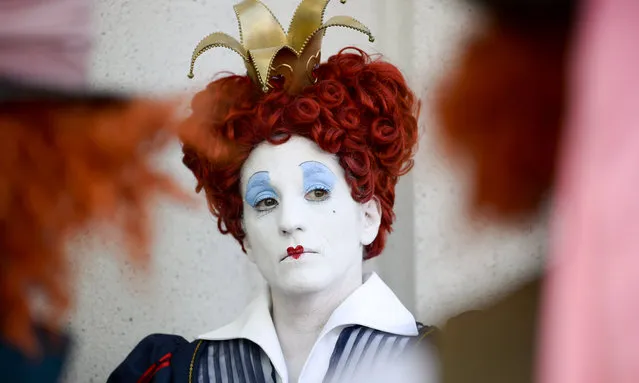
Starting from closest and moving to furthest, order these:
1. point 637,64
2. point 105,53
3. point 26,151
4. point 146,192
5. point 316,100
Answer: point 637,64, point 26,151, point 146,192, point 316,100, point 105,53

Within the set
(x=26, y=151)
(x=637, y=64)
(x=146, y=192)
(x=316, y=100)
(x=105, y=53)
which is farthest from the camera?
(x=105, y=53)

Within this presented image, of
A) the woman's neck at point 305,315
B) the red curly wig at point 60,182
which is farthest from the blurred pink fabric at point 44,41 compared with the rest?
the woman's neck at point 305,315

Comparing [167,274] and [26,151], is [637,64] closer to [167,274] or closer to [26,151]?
[26,151]

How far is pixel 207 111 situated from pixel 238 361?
0.34 meters

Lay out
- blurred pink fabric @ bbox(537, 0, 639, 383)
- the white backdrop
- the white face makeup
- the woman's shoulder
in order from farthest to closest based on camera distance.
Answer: the white backdrop, the woman's shoulder, the white face makeup, blurred pink fabric @ bbox(537, 0, 639, 383)

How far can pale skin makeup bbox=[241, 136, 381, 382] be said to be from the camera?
3.75 feet

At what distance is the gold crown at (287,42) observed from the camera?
1188mm

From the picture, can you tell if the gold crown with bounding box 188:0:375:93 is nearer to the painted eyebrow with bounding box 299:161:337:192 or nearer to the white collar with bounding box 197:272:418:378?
the painted eyebrow with bounding box 299:161:337:192

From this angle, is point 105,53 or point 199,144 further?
point 105,53

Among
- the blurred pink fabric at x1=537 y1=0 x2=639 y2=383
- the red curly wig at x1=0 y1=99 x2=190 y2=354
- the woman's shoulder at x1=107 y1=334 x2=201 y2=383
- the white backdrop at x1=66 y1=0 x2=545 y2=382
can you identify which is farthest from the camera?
the white backdrop at x1=66 y1=0 x2=545 y2=382

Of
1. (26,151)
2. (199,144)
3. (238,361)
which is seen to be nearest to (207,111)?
(199,144)

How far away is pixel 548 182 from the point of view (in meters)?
Answer: 0.50

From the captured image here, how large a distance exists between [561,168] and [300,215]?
0.67 metres

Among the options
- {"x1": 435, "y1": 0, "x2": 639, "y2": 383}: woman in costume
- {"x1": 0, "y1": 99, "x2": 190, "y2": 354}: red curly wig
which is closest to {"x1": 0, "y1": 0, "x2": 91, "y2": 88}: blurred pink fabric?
{"x1": 0, "y1": 99, "x2": 190, "y2": 354}: red curly wig
